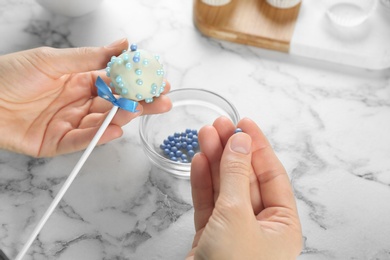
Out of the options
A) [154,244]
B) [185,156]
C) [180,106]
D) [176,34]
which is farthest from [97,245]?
[176,34]

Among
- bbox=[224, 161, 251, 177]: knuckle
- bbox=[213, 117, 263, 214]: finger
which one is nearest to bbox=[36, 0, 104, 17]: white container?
bbox=[213, 117, 263, 214]: finger

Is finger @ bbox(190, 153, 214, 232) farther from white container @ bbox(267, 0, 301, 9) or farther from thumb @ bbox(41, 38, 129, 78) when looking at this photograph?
white container @ bbox(267, 0, 301, 9)

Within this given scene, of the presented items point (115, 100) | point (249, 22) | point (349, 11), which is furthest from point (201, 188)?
point (349, 11)

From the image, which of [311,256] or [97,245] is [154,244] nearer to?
[97,245]

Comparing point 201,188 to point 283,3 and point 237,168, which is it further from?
point 283,3

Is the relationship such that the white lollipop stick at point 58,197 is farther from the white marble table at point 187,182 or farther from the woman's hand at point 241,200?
the woman's hand at point 241,200

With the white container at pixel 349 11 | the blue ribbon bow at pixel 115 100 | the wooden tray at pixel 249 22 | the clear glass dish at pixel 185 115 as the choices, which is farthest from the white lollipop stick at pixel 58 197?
the white container at pixel 349 11
